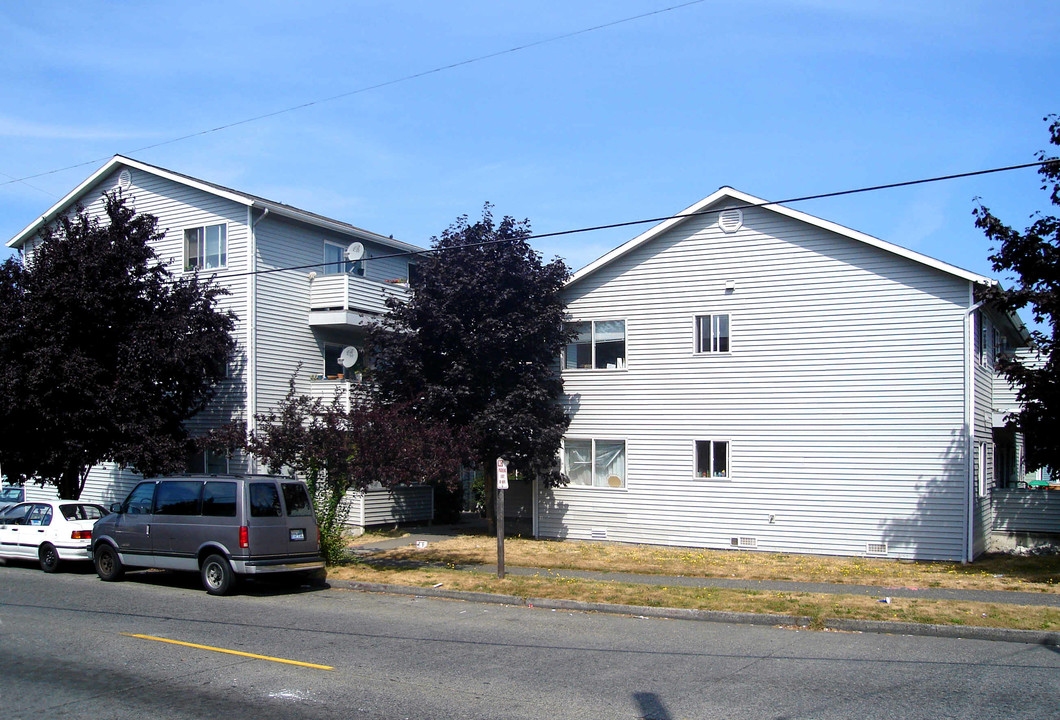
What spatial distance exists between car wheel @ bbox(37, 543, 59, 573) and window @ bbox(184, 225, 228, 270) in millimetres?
9539

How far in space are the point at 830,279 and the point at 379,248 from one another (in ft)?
48.1

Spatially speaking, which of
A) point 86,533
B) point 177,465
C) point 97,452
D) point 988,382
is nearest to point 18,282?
point 97,452

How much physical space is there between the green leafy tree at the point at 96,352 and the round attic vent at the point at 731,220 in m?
12.8

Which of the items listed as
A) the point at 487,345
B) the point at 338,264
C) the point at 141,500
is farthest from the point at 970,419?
the point at 338,264

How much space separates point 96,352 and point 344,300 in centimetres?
675

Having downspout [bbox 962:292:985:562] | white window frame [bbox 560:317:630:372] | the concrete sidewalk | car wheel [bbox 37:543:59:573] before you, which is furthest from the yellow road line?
downspout [bbox 962:292:985:562]

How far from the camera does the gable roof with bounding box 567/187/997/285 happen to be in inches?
736

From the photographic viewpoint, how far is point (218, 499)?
15.2 meters

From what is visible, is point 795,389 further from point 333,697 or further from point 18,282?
point 18,282

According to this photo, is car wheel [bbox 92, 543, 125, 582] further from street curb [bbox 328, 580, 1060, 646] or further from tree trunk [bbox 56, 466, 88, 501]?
tree trunk [bbox 56, 466, 88, 501]

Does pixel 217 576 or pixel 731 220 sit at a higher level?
pixel 731 220

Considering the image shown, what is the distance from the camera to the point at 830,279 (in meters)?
20.2

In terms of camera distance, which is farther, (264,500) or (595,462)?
(595,462)

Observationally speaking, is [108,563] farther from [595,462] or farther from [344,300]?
[595,462]
